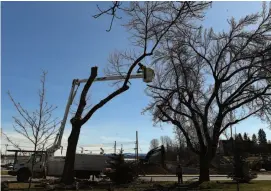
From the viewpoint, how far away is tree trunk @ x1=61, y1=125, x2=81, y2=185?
21.2 metres

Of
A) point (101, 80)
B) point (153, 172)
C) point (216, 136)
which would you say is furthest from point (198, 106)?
point (153, 172)

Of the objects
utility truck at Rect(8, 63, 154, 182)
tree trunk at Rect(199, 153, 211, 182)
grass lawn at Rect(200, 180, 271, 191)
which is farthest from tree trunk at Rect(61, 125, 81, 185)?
tree trunk at Rect(199, 153, 211, 182)

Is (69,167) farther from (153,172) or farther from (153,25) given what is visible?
(153,172)

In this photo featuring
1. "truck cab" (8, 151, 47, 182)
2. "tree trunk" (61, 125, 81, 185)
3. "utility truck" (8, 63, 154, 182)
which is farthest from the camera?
"truck cab" (8, 151, 47, 182)

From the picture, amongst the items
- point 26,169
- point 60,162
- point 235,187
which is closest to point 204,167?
point 235,187

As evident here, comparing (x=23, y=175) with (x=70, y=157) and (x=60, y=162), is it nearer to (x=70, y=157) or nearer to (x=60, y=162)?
(x=60, y=162)

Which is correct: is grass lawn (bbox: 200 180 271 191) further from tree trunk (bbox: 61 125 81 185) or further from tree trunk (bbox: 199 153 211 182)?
tree trunk (bbox: 61 125 81 185)

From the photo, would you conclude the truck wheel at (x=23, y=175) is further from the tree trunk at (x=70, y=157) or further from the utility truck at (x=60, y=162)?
the tree trunk at (x=70, y=157)

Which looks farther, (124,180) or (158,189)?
(124,180)

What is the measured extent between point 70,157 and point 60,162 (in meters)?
9.94

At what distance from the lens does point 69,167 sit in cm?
2148

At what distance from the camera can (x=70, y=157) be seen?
21.7 meters

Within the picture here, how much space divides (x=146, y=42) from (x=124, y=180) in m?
9.85

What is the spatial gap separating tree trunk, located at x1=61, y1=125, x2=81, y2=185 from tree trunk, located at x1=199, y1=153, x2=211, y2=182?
427 inches
